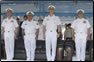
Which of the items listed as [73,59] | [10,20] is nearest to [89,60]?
[73,59]

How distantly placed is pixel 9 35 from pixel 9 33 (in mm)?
56

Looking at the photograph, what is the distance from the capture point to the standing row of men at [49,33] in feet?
21.1

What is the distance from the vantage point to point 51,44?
6.52 metres

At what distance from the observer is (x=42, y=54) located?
6871 mm

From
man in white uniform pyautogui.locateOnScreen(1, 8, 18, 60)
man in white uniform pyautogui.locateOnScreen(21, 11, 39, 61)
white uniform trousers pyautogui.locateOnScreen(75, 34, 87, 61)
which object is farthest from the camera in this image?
man in white uniform pyautogui.locateOnScreen(1, 8, 18, 60)

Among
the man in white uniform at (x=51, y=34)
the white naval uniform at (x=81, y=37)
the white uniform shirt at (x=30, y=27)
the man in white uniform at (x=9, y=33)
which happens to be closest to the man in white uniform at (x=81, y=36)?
the white naval uniform at (x=81, y=37)

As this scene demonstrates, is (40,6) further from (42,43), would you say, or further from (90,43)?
(90,43)

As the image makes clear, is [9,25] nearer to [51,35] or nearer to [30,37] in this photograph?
[30,37]

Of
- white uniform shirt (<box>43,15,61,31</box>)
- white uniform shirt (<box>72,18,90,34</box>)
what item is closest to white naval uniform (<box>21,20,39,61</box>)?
white uniform shirt (<box>43,15,61,31</box>)

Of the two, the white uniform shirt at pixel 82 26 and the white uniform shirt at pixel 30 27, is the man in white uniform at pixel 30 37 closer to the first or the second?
the white uniform shirt at pixel 30 27

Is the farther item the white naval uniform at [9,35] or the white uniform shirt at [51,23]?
the white naval uniform at [9,35]

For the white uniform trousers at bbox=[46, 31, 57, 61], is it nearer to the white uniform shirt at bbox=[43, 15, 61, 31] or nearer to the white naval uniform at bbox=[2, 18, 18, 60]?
the white uniform shirt at bbox=[43, 15, 61, 31]

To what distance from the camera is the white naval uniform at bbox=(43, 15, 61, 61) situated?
642 cm

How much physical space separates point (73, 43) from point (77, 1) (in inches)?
67.2
